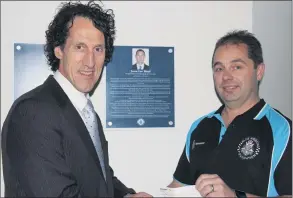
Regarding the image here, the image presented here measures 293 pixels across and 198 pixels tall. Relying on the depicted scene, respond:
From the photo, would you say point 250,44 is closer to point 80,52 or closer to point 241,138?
point 241,138

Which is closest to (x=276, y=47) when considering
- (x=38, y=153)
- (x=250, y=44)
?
(x=250, y=44)

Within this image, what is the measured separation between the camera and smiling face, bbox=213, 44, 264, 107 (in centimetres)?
220

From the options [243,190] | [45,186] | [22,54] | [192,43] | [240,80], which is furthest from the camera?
[192,43]

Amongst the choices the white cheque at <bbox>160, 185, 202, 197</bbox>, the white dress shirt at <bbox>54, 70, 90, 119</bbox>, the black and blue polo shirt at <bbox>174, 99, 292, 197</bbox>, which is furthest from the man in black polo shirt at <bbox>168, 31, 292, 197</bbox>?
the white dress shirt at <bbox>54, 70, 90, 119</bbox>

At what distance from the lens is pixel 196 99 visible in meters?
2.73

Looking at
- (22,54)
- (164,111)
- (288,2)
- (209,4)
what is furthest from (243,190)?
Answer: (22,54)

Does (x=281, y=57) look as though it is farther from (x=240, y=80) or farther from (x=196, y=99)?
(x=196, y=99)

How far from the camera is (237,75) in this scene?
2.20 m

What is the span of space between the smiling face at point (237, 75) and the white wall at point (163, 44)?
0.48 meters

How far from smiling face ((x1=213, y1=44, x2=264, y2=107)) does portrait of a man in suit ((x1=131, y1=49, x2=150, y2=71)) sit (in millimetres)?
601

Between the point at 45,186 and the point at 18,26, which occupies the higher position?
the point at 18,26

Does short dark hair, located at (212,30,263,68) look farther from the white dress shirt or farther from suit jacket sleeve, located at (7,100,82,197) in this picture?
suit jacket sleeve, located at (7,100,82,197)

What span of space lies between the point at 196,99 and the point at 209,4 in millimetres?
730

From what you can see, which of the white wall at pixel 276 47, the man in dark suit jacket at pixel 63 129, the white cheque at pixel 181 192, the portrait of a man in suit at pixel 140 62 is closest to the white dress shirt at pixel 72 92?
the man in dark suit jacket at pixel 63 129
